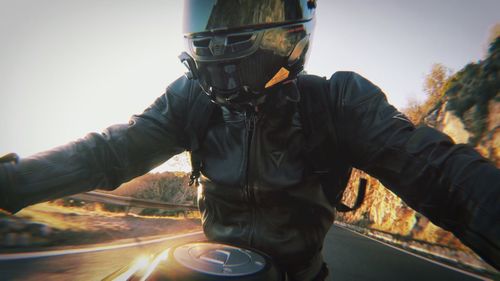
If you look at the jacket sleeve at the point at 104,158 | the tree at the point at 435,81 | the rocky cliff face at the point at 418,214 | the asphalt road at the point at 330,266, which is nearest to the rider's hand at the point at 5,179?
the jacket sleeve at the point at 104,158

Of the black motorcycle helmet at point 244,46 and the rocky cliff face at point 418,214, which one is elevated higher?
the black motorcycle helmet at point 244,46

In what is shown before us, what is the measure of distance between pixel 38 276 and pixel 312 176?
12.3 feet

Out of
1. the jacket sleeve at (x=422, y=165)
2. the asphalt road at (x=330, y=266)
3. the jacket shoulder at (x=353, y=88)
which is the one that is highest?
the jacket shoulder at (x=353, y=88)

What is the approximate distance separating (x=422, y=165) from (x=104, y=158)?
4.40 feet

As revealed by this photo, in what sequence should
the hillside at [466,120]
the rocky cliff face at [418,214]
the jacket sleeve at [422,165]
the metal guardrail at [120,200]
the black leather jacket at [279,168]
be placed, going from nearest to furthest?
the jacket sleeve at [422,165] < the black leather jacket at [279,168] < the metal guardrail at [120,200] < the rocky cliff face at [418,214] < the hillside at [466,120]

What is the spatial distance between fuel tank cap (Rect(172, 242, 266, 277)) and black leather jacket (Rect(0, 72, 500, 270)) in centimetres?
42

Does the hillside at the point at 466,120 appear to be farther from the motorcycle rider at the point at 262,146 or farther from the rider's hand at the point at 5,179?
the rider's hand at the point at 5,179

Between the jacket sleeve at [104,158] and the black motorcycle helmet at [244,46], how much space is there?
0.32m

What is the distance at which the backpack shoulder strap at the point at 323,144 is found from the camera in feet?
4.36

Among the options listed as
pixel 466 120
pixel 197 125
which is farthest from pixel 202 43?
pixel 466 120

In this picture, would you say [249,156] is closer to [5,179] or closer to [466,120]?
[5,179]

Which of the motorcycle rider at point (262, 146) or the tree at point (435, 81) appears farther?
the tree at point (435, 81)

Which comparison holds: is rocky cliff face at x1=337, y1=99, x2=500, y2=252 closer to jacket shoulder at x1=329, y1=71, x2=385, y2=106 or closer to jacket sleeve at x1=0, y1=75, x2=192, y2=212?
jacket shoulder at x1=329, y1=71, x2=385, y2=106

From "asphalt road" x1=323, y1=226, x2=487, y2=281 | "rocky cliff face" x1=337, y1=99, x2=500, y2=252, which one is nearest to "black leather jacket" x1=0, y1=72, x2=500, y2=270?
"asphalt road" x1=323, y1=226, x2=487, y2=281
